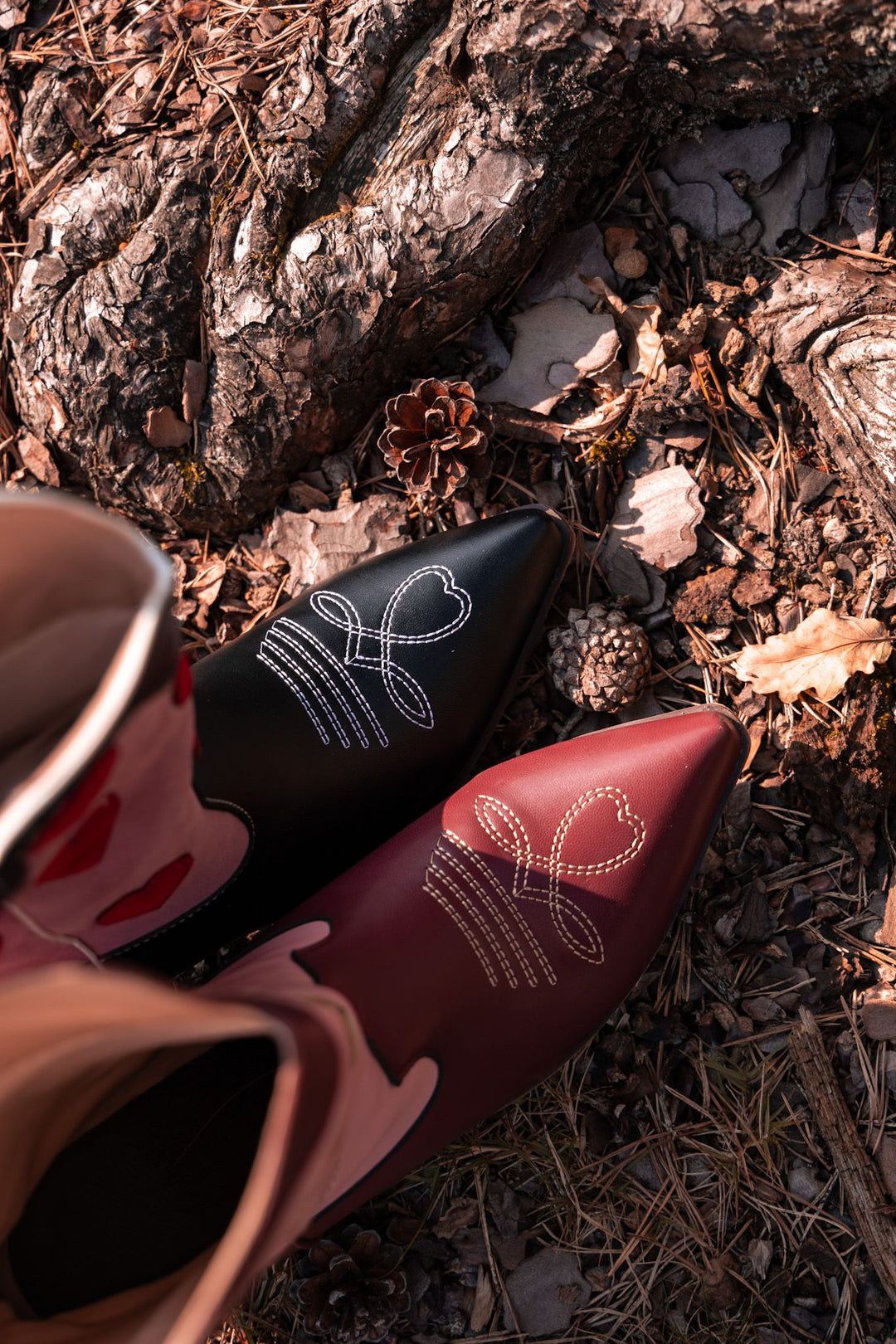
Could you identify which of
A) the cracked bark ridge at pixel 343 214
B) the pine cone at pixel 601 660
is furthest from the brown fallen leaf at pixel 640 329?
the pine cone at pixel 601 660

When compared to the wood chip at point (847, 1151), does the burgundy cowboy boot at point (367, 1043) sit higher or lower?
higher

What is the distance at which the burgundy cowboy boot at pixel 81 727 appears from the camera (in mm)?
906

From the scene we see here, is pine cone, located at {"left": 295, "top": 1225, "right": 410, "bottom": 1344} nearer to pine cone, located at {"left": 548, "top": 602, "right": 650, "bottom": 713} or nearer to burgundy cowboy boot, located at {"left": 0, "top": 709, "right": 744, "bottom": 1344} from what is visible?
burgundy cowboy boot, located at {"left": 0, "top": 709, "right": 744, "bottom": 1344}

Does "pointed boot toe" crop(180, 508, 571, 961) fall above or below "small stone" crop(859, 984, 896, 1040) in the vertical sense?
above

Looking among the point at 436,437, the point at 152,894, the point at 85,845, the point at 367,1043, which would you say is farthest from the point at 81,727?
the point at 436,437

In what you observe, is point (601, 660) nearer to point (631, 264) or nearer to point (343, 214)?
point (631, 264)

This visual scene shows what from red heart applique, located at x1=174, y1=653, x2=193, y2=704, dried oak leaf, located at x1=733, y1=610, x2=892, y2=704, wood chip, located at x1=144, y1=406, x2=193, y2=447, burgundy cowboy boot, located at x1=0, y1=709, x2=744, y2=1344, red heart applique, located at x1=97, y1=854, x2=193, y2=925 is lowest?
burgundy cowboy boot, located at x1=0, y1=709, x2=744, y2=1344

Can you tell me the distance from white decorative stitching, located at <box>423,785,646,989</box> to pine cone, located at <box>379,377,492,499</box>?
0.62 meters

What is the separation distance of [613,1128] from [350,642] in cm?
101

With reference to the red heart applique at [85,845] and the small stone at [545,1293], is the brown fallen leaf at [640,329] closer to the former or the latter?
the red heart applique at [85,845]

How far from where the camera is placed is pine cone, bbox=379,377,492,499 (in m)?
1.67

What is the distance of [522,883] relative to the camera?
151cm

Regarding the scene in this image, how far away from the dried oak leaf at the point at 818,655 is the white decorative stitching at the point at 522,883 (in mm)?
373

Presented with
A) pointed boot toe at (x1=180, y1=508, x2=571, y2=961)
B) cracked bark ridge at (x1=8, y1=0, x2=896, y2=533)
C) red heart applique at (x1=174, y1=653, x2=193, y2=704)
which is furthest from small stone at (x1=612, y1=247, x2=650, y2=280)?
red heart applique at (x1=174, y1=653, x2=193, y2=704)
